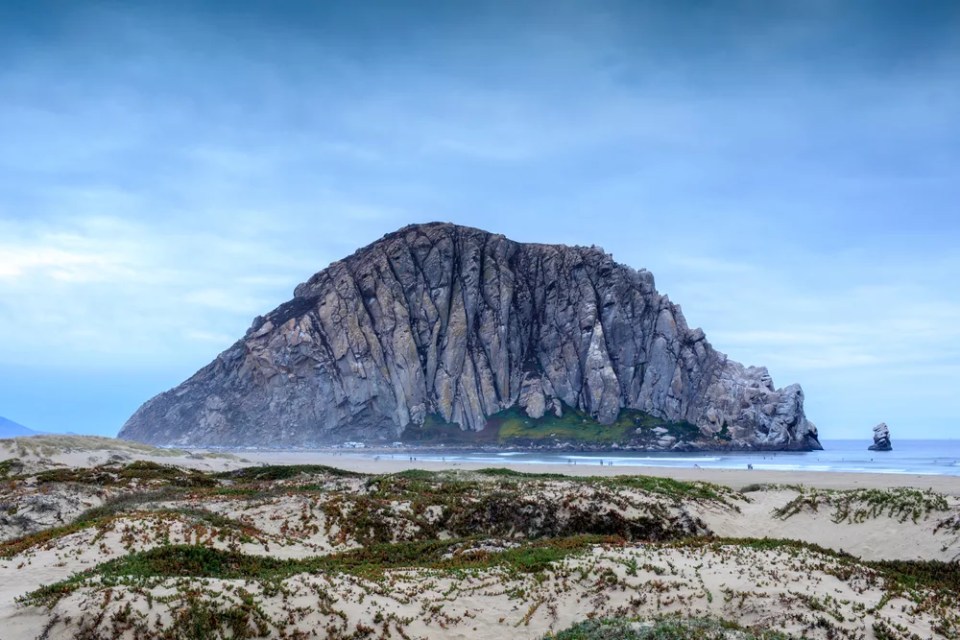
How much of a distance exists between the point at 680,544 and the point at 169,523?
18.5 m

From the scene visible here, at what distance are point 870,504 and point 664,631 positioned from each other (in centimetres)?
2545

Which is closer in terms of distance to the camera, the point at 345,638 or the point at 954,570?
the point at 345,638

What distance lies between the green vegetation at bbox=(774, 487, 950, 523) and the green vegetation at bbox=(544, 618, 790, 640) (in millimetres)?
21239

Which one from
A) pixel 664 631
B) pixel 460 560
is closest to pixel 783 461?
→ pixel 460 560

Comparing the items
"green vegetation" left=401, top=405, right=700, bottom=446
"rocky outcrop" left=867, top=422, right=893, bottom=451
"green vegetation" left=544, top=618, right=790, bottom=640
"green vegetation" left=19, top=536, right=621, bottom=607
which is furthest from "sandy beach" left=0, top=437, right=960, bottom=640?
"rocky outcrop" left=867, top=422, right=893, bottom=451

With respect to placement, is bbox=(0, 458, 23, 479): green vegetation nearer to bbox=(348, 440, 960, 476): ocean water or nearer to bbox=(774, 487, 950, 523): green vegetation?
bbox=(774, 487, 950, 523): green vegetation

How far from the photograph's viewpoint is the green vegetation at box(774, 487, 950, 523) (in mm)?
31016

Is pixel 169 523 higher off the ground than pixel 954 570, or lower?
higher

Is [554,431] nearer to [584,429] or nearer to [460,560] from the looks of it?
[584,429]

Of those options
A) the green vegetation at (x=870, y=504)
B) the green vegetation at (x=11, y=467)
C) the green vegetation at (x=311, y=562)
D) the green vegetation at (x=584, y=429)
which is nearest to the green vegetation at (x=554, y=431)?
the green vegetation at (x=584, y=429)

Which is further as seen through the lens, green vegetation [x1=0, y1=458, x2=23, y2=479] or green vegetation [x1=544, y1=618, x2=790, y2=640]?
green vegetation [x1=0, y1=458, x2=23, y2=479]

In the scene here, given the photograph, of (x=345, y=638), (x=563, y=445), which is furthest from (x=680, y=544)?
(x=563, y=445)

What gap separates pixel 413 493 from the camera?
34156 millimetres

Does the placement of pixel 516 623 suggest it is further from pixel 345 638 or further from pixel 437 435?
pixel 437 435
